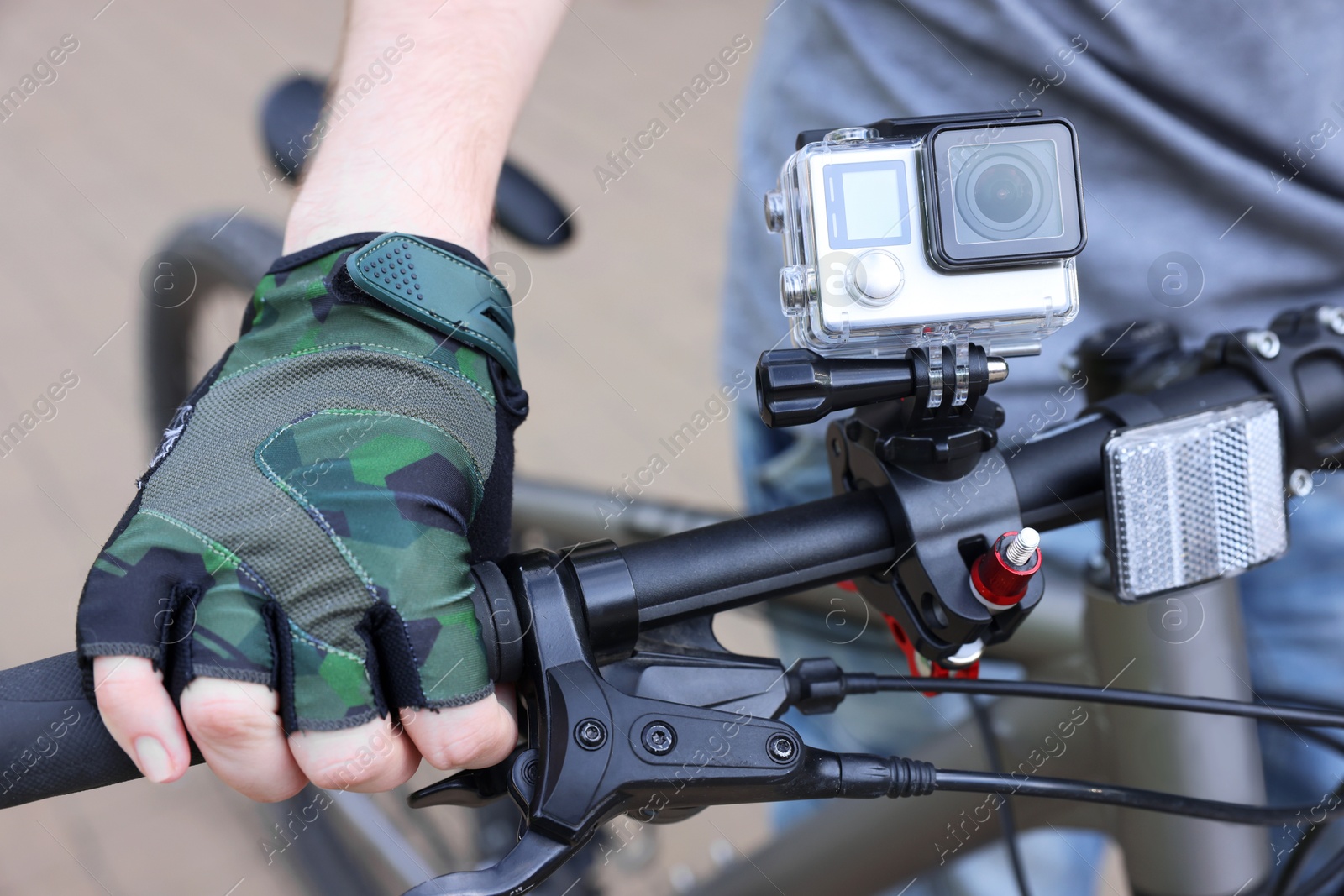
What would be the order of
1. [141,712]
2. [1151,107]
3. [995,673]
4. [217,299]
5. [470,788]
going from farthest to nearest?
[217,299], [995,673], [1151,107], [470,788], [141,712]

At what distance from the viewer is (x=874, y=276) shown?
559 mm

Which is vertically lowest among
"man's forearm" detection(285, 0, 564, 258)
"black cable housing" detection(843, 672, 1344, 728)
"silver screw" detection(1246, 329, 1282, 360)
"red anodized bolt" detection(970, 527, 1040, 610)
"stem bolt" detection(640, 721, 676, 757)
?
"black cable housing" detection(843, 672, 1344, 728)

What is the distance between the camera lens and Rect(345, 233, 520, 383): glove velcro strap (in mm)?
633

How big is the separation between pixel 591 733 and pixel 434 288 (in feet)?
1.00

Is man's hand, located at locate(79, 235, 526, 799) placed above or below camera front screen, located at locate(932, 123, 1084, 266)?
below

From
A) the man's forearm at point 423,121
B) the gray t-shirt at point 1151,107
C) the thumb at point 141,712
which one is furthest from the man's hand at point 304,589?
the gray t-shirt at point 1151,107

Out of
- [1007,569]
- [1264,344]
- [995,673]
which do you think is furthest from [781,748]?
[995,673]

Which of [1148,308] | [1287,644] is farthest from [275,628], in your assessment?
[1287,644]

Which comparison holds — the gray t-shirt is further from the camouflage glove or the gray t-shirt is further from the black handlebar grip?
the black handlebar grip

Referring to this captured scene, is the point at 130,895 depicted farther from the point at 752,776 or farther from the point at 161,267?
the point at 752,776

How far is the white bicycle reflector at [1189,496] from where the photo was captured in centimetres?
68

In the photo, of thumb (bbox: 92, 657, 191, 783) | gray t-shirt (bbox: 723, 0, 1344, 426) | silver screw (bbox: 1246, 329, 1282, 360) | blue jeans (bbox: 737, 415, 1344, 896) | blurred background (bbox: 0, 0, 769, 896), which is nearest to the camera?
thumb (bbox: 92, 657, 191, 783)

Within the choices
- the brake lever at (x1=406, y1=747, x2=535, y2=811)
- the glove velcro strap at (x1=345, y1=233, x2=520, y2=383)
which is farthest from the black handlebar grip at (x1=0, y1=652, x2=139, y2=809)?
the glove velcro strap at (x1=345, y1=233, x2=520, y2=383)

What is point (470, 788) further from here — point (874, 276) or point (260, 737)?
point (874, 276)
